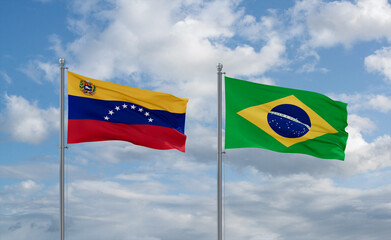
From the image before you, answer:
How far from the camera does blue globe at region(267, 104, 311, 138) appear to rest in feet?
74.7

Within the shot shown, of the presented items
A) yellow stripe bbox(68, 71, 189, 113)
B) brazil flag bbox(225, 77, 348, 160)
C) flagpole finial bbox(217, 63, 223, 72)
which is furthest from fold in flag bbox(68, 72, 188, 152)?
brazil flag bbox(225, 77, 348, 160)

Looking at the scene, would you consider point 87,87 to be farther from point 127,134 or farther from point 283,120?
point 283,120

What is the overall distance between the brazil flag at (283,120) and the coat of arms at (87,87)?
539 centimetres

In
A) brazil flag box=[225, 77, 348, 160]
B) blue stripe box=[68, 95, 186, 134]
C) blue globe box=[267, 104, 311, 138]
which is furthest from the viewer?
blue globe box=[267, 104, 311, 138]

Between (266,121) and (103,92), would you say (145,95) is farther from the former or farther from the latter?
(266,121)

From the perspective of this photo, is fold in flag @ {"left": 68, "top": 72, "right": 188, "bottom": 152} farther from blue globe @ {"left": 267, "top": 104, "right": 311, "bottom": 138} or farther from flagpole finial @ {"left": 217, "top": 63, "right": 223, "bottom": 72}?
blue globe @ {"left": 267, "top": 104, "right": 311, "bottom": 138}

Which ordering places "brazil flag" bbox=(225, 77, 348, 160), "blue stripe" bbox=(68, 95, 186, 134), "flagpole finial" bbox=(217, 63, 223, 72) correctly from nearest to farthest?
"blue stripe" bbox=(68, 95, 186, 134), "brazil flag" bbox=(225, 77, 348, 160), "flagpole finial" bbox=(217, 63, 223, 72)

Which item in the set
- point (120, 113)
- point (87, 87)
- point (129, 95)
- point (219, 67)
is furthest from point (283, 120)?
point (87, 87)

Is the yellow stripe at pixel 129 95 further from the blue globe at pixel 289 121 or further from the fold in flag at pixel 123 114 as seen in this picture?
the blue globe at pixel 289 121

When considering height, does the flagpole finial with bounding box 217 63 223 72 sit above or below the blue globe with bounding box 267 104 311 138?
above

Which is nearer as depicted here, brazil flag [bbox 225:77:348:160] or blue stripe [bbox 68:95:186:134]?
blue stripe [bbox 68:95:186:134]

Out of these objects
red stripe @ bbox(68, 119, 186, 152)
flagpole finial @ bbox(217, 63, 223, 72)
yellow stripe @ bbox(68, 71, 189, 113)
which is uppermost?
flagpole finial @ bbox(217, 63, 223, 72)

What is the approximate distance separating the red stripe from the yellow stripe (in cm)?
95

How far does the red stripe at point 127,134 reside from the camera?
2091 centimetres
